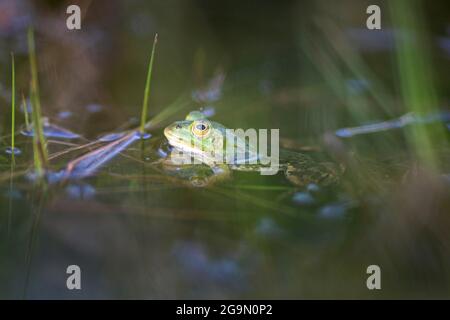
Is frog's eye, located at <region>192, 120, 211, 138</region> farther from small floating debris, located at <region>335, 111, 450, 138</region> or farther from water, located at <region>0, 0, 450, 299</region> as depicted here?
small floating debris, located at <region>335, 111, 450, 138</region>

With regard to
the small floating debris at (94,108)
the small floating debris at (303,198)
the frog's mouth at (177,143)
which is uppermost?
the small floating debris at (94,108)

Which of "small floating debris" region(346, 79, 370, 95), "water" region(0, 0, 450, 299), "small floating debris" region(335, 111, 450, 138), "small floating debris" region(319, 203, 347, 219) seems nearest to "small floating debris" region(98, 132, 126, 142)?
"water" region(0, 0, 450, 299)

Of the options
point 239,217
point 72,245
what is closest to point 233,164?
point 239,217

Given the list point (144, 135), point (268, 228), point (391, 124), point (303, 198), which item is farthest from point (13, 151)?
point (391, 124)

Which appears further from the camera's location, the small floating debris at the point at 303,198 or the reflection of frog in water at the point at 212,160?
the reflection of frog in water at the point at 212,160

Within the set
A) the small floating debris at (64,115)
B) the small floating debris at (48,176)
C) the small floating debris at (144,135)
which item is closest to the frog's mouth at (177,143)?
the small floating debris at (144,135)

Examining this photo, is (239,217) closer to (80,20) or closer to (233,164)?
(233,164)

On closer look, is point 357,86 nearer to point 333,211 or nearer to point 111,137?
point 333,211

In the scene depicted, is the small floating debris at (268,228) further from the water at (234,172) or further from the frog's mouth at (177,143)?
the frog's mouth at (177,143)
